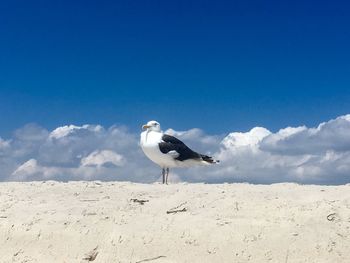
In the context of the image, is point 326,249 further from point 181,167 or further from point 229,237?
point 181,167

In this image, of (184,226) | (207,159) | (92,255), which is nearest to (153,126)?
(207,159)

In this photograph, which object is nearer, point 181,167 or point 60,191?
point 60,191

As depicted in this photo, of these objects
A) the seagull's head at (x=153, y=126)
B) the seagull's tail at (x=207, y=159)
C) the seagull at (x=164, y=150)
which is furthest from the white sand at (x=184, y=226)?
the seagull's tail at (x=207, y=159)

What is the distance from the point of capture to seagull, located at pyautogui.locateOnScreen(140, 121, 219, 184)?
60.1 feet

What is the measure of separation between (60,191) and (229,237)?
490 centimetres

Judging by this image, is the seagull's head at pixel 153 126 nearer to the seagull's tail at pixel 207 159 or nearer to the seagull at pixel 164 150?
the seagull at pixel 164 150

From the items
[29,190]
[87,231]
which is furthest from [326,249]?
[29,190]

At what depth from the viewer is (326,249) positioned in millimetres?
11117

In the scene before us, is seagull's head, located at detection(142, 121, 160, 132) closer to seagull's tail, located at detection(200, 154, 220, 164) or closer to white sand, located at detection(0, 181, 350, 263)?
seagull's tail, located at detection(200, 154, 220, 164)

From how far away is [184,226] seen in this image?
1180cm

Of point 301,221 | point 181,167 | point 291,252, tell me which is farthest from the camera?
point 181,167

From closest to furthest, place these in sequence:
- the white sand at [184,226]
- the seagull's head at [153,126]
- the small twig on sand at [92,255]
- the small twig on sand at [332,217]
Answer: the white sand at [184,226] → the small twig on sand at [92,255] → the small twig on sand at [332,217] → the seagull's head at [153,126]

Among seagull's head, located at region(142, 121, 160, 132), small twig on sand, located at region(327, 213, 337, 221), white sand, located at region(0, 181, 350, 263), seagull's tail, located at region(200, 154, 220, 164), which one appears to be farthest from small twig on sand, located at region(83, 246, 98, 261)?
seagull's tail, located at region(200, 154, 220, 164)

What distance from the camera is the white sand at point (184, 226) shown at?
11.2 meters
